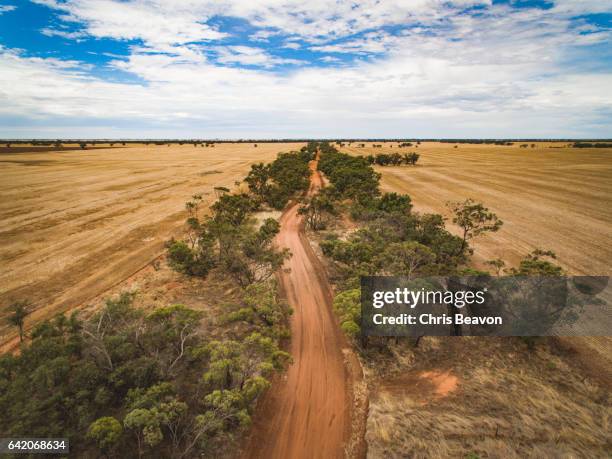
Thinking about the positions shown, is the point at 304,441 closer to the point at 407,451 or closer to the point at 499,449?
the point at 407,451

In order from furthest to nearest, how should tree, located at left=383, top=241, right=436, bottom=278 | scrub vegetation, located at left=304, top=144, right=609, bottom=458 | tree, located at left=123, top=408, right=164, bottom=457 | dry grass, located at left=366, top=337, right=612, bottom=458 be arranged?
tree, located at left=383, top=241, right=436, bottom=278 → scrub vegetation, located at left=304, top=144, right=609, bottom=458 → dry grass, located at left=366, top=337, right=612, bottom=458 → tree, located at left=123, top=408, right=164, bottom=457

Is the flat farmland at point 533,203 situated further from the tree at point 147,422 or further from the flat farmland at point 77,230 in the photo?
the flat farmland at point 77,230

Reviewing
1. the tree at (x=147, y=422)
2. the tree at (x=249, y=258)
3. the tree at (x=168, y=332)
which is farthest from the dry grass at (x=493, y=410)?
the tree at (x=249, y=258)

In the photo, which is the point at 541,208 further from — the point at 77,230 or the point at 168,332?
the point at 77,230

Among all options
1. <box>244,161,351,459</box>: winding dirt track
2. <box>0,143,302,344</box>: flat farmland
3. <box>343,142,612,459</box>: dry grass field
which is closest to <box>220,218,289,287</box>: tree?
<box>244,161,351,459</box>: winding dirt track

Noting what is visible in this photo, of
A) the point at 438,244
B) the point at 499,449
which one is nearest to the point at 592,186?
the point at 438,244

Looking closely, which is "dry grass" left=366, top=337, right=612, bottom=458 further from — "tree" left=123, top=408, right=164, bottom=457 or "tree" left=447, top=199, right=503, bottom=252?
"tree" left=447, top=199, right=503, bottom=252

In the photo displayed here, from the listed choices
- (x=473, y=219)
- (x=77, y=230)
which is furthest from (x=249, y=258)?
(x=77, y=230)
